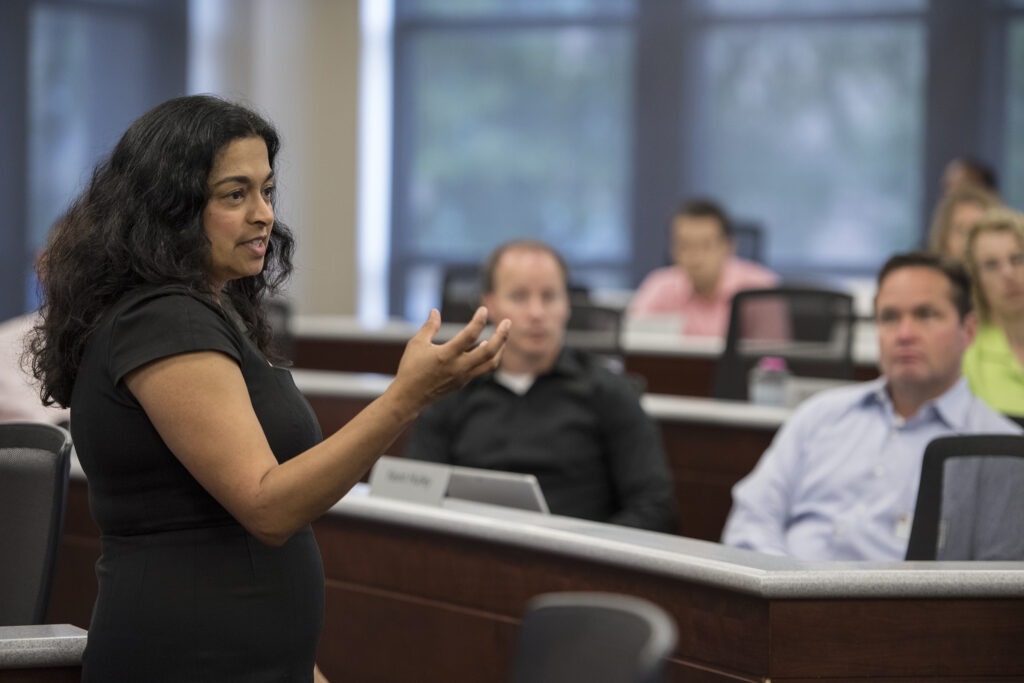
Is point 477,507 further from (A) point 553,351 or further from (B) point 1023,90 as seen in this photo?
(B) point 1023,90

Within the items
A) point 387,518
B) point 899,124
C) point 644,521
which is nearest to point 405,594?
point 387,518

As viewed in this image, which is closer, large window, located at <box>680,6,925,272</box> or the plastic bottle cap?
the plastic bottle cap

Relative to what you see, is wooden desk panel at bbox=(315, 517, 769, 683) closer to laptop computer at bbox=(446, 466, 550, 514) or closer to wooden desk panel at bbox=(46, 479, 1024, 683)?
wooden desk panel at bbox=(46, 479, 1024, 683)

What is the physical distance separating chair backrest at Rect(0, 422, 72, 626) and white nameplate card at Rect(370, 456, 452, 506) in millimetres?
713

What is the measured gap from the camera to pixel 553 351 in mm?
3154

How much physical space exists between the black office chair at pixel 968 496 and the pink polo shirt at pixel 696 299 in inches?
153

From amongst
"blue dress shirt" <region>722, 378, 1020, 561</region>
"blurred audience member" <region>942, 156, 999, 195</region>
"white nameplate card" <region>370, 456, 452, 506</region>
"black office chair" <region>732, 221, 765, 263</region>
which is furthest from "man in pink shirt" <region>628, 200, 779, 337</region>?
"white nameplate card" <region>370, 456, 452, 506</region>

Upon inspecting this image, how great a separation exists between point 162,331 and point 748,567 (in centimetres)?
91

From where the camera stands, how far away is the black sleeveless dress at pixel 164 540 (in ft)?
5.03

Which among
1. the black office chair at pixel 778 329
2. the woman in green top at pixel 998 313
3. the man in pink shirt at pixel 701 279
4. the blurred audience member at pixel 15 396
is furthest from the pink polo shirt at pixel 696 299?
the blurred audience member at pixel 15 396

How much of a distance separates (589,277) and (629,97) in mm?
1202

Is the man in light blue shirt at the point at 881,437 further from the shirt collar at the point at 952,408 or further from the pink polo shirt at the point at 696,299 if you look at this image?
the pink polo shirt at the point at 696,299

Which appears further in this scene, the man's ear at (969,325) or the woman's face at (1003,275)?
the woman's face at (1003,275)

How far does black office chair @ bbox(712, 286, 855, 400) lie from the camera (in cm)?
465
